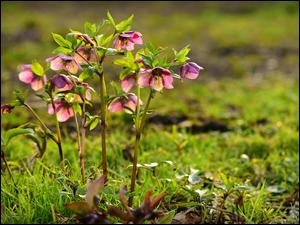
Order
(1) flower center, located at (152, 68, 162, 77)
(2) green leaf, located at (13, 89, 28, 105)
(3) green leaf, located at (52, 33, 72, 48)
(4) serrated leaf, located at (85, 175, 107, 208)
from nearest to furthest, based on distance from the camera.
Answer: (4) serrated leaf, located at (85, 175, 107, 208)
(1) flower center, located at (152, 68, 162, 77)
(3) green leaf, located at (52, 33, 72, 48)
(2) green leaf, located at (13, 89, 28, 105)

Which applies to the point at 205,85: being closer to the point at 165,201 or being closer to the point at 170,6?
the point at 165,201

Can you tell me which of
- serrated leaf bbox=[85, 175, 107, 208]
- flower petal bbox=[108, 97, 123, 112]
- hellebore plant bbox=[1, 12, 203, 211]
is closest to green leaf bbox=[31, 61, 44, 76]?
hellebore plant bbox=[1, 12, 203, 211]

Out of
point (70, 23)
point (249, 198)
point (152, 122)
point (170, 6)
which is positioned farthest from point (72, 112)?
point (170, 6)

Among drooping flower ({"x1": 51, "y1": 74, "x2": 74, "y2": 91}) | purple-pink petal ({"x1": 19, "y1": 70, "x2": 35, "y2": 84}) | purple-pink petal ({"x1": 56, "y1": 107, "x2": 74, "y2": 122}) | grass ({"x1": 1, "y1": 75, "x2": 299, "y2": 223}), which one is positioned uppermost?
drooping flower ({"x1": 51, "y1": 74, "x2": 74, "y2": 91})

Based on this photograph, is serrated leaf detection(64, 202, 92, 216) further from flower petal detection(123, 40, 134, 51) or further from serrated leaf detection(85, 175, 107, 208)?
flower petal detection(123, 40, 134, 51)

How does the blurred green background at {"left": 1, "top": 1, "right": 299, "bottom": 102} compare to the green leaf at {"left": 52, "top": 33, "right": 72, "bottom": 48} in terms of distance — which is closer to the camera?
the green leaf at {"left": 52, "top": 33, "right": 72, "bottom": 48}

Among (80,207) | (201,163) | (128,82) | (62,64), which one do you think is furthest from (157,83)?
(201,163)
